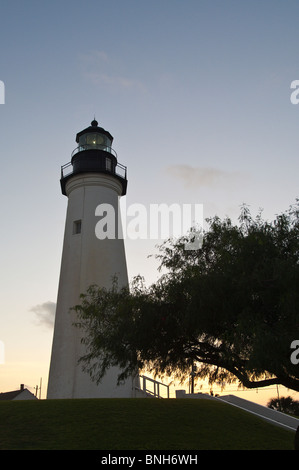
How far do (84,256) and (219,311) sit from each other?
48.3 feet

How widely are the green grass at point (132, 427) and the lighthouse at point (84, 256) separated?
15.5ft

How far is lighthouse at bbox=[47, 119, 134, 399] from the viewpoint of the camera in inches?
912

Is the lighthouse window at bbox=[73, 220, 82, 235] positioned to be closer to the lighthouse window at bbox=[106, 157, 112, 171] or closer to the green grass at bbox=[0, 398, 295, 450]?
the lighthouse window at bbox=[106, 157, 112, 171]

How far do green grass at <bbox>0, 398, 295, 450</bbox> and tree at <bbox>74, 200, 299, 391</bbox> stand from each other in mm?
1774

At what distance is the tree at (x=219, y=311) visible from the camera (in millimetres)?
11172

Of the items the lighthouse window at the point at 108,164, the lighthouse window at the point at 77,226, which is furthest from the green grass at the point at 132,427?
the lighthouse window at the point at 108,164

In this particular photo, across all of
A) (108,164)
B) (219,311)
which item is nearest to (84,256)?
(108,164)

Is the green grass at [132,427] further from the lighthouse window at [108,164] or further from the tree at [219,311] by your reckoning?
the lighthouse window at [108,164]

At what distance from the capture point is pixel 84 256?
25.8m

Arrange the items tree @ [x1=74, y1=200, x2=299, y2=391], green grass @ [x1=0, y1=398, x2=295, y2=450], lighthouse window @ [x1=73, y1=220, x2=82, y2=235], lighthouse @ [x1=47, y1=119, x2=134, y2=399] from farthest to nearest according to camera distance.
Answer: lighthouse window @ [x1=73, y1=220, x2=82, y2=235], lighthouse @ [x1=47, y1=119, x2=134, y2=399], green grass @ [x1=0, y1=398, x2=295, y2=450], tree @ [x1=74, y1=200, x2=299, y2=391]

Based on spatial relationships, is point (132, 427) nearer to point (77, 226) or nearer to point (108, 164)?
point (77, 226)

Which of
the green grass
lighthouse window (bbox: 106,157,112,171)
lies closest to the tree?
the green grass
